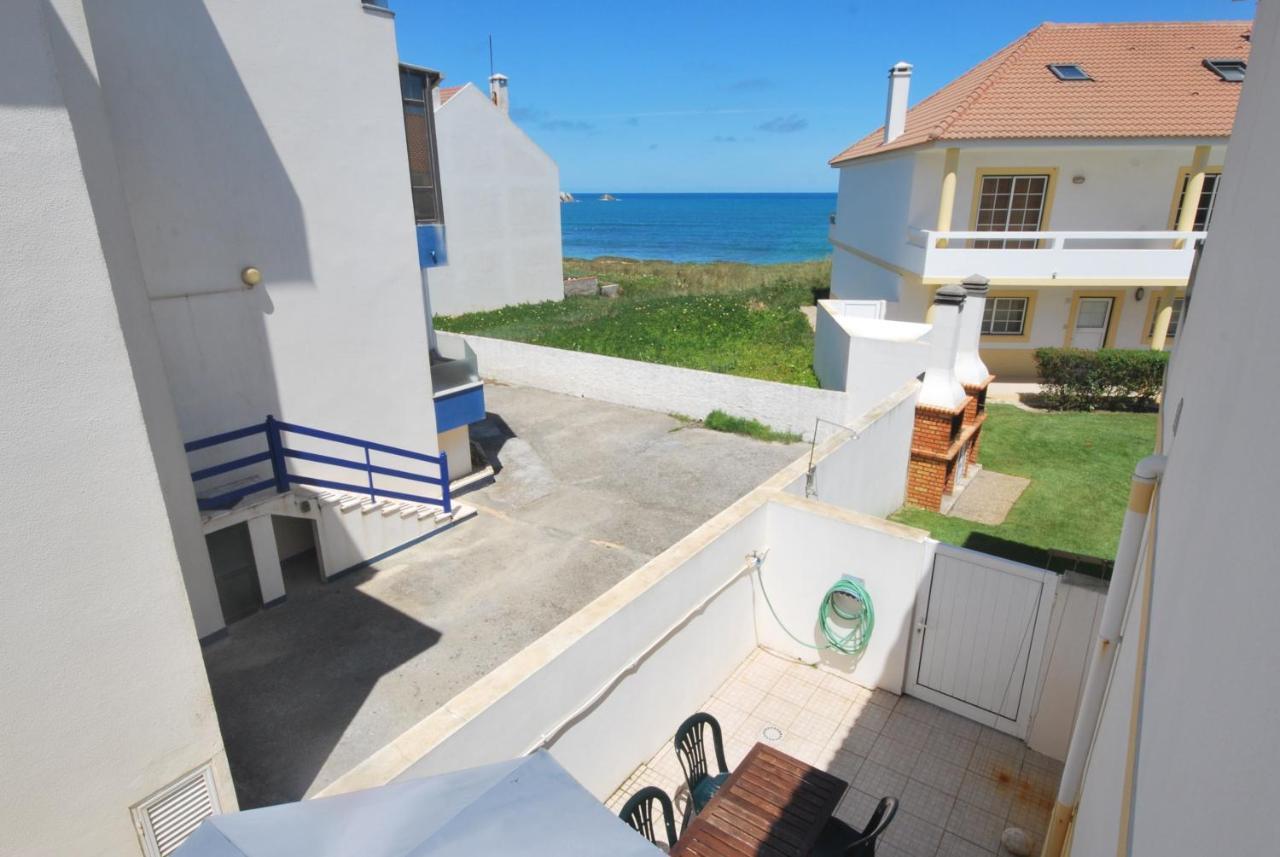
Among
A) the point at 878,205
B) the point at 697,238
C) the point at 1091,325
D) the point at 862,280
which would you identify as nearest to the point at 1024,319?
the point at 1091,325

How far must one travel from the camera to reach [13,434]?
4066mm

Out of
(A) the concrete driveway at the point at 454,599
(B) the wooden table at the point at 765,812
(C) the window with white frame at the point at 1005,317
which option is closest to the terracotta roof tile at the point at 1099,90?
(C) the window with white frame at the point at 1005,317

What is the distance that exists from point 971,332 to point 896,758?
7.82m

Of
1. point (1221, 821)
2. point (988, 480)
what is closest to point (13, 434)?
point (1221, 821)

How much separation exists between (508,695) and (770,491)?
13.6 ft

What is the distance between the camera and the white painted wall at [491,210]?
89.4 ft

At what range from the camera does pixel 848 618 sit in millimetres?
7770

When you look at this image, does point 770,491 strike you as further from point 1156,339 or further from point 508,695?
point 1156,339

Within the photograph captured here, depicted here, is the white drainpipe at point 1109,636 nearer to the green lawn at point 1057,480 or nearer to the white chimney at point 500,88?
the green lawn at point 1057,480

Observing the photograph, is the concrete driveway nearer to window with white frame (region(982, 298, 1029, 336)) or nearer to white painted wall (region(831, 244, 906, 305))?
white painted wall (region(831, 244, 906, 305))

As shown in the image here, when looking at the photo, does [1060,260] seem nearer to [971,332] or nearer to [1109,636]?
[971,332]

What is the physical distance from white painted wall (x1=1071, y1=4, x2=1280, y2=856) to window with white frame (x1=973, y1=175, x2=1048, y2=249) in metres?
16.8

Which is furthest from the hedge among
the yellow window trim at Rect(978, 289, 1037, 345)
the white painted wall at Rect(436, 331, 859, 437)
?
the white painted wall at Rect(436, 331, 859, 437)

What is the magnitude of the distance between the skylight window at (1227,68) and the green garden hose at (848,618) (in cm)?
1921
